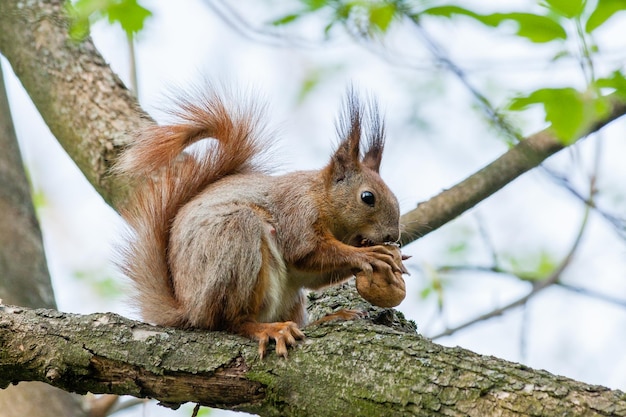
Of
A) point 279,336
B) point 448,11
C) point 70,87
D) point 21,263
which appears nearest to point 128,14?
point 279,336

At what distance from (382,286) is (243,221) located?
0.56 meters

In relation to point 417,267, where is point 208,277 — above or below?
below

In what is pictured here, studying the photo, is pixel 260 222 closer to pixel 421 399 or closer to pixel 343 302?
pixel 343 302

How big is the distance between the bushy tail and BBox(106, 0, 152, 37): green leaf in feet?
2.46

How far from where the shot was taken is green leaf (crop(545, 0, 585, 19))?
1.49 metres

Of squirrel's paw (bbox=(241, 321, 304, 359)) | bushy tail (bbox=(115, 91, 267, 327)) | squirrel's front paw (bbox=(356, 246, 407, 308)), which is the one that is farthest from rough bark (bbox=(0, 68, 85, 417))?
squirrel's front paw (bbox=(356, 246, 407, 308))

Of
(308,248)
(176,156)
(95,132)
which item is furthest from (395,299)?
(95,132)

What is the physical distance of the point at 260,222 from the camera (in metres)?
2.93

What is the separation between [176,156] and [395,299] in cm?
107

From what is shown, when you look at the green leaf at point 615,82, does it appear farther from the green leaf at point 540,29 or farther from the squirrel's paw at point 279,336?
the squirrel's paw at point 279,336

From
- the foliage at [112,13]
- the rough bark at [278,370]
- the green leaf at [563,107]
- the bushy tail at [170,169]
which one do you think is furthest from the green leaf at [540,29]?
the bushy tail at [170,169]

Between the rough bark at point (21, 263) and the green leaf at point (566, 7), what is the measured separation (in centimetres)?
301

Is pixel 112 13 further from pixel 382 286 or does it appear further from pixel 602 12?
pixel 602 12

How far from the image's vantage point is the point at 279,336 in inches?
99.7
